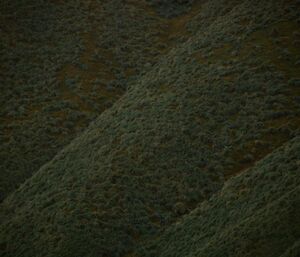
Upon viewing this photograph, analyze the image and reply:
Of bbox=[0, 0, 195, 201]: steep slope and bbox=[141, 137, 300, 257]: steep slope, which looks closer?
bbox=[141, 137, 300, 257]: steep slope

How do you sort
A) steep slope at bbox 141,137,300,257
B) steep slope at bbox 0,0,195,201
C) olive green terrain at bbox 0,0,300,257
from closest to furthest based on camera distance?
1. steep slope at bbox 141,137,300,257
2. olive green terrain at bbox 0,0,300,257
3. steep slope at bbox 0,0,195,201

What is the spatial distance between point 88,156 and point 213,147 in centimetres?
671

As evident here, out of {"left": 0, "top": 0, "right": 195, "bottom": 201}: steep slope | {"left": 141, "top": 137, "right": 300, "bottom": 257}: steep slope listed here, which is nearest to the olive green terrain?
{"left": 141, "top": 137, "right": 300, "bottom": 257}: steep slope

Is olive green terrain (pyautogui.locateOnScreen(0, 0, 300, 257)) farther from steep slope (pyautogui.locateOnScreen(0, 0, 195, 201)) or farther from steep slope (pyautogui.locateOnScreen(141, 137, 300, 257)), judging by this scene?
steep slope (pyautogui.locateOnScreen(0, 0, 195, 201))

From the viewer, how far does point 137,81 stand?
109ft

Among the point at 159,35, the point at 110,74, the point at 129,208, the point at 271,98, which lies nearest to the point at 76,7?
the point at 159,35

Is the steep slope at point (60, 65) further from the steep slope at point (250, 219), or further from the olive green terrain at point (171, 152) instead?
the steep slope at point (250, 219)

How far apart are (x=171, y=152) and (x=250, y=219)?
8.13 meters

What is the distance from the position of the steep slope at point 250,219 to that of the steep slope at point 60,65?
36.6 feet

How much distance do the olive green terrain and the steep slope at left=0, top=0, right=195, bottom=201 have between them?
0.16 m

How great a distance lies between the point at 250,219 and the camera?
1498cm

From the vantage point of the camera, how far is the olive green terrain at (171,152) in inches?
663

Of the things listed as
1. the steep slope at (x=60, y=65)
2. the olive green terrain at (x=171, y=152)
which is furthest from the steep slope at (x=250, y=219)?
the steep slope at (x=60, y=65)

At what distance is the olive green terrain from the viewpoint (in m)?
16.8
